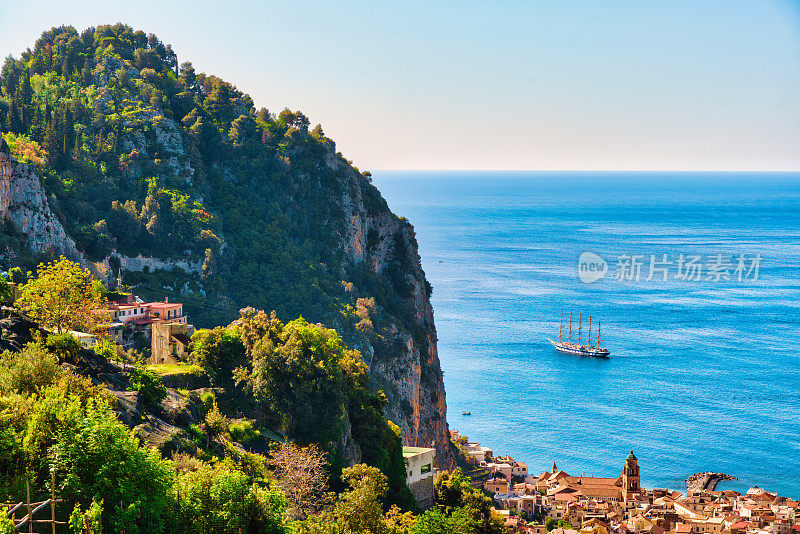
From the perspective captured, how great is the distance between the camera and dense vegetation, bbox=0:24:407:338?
64.2m

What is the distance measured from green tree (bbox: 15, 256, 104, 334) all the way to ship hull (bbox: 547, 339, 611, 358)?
271 ft

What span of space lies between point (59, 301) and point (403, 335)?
136ft

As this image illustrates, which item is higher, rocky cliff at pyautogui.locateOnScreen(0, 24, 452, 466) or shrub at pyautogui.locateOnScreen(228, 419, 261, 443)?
rocky cliff at pyautogui.locateOnScreen(0, 24, 452, 466)

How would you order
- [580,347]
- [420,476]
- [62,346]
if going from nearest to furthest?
[62,346] → [420,476] → [580,347]

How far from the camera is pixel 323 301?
228ft

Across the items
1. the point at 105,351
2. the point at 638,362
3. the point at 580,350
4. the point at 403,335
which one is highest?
the point at 105,351

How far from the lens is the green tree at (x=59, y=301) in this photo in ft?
106

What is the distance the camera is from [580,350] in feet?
356

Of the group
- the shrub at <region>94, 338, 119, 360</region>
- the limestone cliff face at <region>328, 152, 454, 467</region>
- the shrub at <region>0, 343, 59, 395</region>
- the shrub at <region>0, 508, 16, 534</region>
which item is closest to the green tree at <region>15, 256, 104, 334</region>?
the shrub at <region>94, 338, 119, 360</region>

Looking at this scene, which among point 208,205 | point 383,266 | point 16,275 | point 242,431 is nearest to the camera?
point 242,431

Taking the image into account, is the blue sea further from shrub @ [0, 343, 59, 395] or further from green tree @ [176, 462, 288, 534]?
shrub @ [0, 343, 59, 395]

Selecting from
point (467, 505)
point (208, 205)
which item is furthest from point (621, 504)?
point (208, 205)

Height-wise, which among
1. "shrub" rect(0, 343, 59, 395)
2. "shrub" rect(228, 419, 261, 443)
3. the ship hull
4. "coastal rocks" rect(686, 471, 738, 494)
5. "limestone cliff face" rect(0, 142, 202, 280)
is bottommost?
"coastal rocks" rect(686, 471, 738, 494)

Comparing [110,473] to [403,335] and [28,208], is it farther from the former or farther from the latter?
[403,335]
